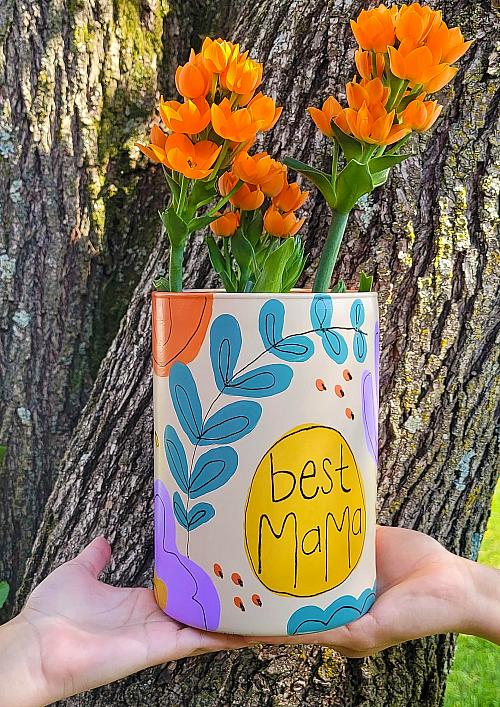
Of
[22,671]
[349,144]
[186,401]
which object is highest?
[349,144]

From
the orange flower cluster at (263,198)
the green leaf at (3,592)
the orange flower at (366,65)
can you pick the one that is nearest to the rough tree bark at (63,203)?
the green leaf at (3,592)

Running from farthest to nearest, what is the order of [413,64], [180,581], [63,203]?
1. [63,203]
2. [180,581]
3. [413,64]

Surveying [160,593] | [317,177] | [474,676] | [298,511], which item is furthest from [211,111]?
[474,676]

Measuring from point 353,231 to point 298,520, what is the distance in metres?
0.40

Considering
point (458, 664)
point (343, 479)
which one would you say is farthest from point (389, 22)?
point (458, 664)

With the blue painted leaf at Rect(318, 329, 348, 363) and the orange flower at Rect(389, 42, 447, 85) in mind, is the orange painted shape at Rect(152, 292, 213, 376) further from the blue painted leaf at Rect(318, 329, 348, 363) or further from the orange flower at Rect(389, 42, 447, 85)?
the orange flower at Rect(389, 42, 447, 85)

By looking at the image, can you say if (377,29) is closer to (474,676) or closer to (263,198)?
(263,198)

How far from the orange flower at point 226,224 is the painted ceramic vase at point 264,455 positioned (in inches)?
3.6

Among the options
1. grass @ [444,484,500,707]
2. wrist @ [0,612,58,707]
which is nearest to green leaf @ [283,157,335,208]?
wrist @ [0,612,58,707]

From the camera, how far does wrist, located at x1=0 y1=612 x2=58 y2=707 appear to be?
25.6 inches

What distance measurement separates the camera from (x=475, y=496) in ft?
3.21

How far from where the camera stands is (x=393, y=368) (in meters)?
0.91

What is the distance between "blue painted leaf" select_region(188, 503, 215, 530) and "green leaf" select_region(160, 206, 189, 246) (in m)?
0.26

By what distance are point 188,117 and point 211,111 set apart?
23 millimetres
